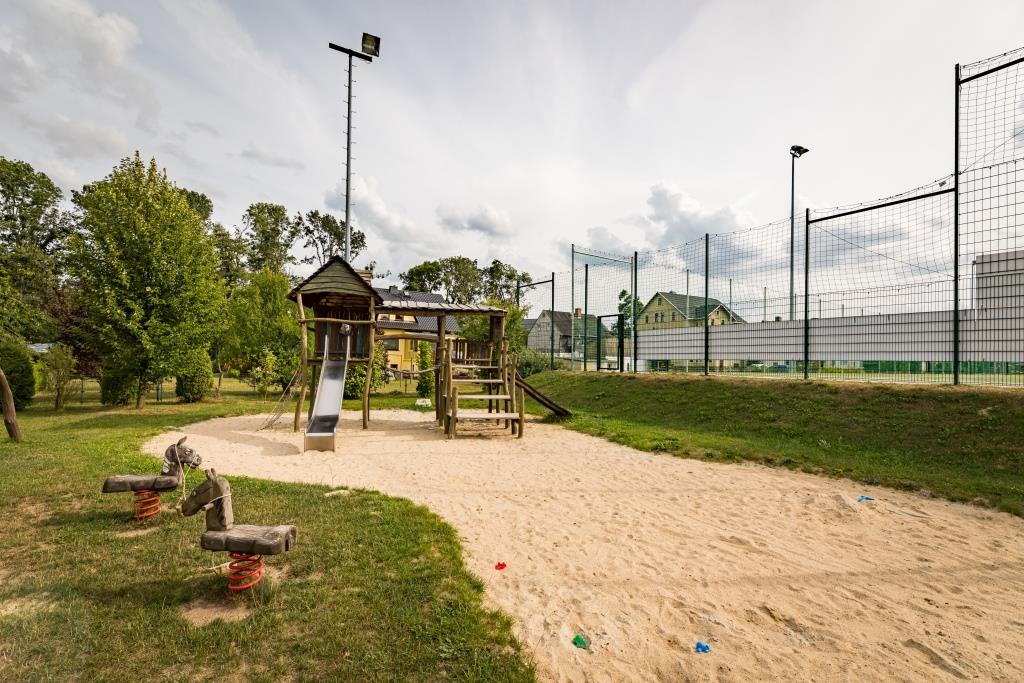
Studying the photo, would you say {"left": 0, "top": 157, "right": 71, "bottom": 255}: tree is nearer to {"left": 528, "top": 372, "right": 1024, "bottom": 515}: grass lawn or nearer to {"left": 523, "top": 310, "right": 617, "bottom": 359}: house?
{"left": 523, "top": 310, "right": 617, "bottom": 359}: house

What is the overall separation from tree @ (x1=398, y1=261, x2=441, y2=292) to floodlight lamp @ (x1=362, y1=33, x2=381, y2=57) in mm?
45310

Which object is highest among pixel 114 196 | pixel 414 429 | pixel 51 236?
pixel 51 236

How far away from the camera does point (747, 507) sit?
5.58m

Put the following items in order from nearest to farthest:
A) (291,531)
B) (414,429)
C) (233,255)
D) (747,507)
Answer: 1. (291,531)
2. (747,507)
3. (414,429)
4. (233,255)

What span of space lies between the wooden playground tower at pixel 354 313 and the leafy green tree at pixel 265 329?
24.6 ft

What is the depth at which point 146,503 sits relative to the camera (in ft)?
15.6

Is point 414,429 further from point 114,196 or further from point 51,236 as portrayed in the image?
point 51,236

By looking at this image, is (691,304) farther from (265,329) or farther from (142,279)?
(142,279)

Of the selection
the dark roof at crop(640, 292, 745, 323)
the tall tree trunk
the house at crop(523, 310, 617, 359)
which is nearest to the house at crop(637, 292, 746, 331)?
the dark roof at crop(640, 292, 745, 323)

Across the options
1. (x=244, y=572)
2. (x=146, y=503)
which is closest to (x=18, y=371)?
(x=146, y=503)

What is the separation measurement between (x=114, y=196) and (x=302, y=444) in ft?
37.0

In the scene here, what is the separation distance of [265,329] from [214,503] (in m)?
18.3

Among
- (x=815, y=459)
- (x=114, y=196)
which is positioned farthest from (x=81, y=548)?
(x=114, y=196)

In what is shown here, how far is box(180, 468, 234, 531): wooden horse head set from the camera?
3.60 m
